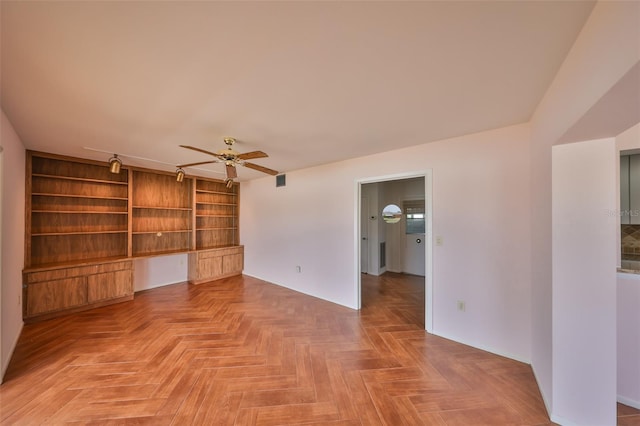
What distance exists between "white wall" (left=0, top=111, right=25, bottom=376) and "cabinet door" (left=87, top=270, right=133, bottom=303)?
2.41 feet

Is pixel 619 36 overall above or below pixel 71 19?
below

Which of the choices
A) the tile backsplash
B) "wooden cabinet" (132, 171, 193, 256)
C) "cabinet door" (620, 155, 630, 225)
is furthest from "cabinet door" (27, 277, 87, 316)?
the tile backsplash

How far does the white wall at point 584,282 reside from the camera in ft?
4.92

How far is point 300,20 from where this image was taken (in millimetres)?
1136

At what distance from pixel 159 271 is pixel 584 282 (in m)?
6.21

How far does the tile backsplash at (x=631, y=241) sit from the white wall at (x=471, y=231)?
2.04 meters

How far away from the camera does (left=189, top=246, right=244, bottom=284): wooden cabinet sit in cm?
504

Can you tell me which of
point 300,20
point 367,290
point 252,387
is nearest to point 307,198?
point 367,290

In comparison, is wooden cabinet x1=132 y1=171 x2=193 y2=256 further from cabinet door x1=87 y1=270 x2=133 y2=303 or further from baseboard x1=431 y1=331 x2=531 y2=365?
baseboard x1=431 y1=331 x2=531 y2=365

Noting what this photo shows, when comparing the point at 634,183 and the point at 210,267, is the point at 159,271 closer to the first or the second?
the point at 210,267

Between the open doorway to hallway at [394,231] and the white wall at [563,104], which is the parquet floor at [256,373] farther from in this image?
the open doorway to hallway at [394,231]

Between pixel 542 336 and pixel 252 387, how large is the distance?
97.6 inches

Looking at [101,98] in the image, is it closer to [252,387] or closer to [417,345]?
[252,387]

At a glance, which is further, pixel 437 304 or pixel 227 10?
pixel 437 304
